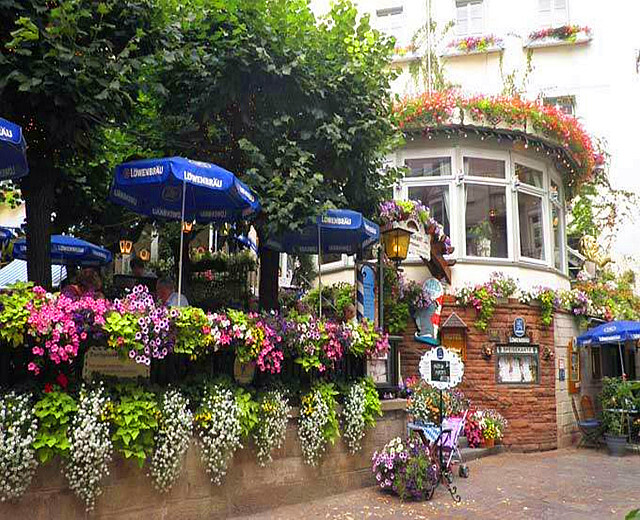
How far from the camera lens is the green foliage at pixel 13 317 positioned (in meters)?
5.14

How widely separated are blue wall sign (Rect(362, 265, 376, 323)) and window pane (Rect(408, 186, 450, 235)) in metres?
3.51

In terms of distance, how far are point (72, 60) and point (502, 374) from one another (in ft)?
32.1

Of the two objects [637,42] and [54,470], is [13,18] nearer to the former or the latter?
[54,470]

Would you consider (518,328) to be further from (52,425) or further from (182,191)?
(52,425)

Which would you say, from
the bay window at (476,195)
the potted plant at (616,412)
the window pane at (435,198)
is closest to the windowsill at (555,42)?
the bay window at (476,195)

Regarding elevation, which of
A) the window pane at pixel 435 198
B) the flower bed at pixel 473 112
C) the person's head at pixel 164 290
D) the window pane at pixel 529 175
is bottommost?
the person's head at pixel 164 290

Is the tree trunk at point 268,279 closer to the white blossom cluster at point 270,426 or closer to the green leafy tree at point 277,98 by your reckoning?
the green leafy tree at point 277,98

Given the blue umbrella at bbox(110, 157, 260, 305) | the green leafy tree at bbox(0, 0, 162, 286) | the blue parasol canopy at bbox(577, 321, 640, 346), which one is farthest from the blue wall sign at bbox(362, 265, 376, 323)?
the blue parasol canopy at bbox(577, 321, 640, 346)

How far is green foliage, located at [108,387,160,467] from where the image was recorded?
5.63m

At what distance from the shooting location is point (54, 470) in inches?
212

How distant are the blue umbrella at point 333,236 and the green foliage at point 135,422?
10.4ft

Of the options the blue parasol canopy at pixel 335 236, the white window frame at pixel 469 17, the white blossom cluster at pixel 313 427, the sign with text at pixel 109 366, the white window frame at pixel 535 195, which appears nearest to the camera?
the sign with text at pixel 109 366

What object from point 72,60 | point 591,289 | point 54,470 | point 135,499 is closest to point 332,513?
point 135,499

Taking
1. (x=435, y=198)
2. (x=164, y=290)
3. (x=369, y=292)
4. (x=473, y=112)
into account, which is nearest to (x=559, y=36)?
(x=473, y=112)
